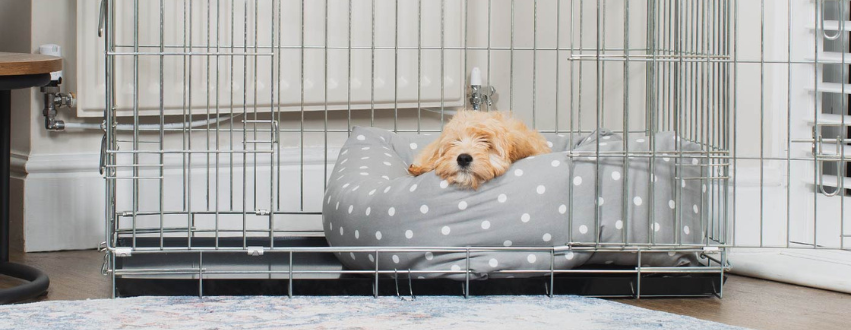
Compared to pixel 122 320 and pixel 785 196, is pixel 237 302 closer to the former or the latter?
pixel 122 320

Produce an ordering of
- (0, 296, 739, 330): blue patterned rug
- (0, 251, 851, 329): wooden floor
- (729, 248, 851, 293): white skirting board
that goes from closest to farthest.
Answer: (0, 296, 739, 330): blue patterned rug
(0, 251, 851, 329): wooden floor
(729, 248, 851, 293): white skirting board

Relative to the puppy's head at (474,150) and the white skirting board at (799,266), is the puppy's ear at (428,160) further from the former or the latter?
the white skirting board at (799,266)

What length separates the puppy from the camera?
1735mm

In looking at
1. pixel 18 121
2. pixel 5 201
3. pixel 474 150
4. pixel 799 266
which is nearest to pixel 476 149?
pixel 474 150

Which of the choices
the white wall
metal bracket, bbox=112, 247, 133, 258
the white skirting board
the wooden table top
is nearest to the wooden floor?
the white skirting board

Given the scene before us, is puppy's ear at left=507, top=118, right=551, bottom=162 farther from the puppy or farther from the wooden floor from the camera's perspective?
the wooden floor

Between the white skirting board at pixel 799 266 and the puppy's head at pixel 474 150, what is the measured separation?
2.05 ft

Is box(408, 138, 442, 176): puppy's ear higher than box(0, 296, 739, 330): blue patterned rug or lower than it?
higher

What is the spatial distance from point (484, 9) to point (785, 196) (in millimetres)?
1000

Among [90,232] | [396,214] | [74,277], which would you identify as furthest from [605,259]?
[90,232]

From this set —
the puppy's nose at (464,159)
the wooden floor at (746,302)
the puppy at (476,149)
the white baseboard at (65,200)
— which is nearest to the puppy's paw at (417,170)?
the puppy at (476,149)

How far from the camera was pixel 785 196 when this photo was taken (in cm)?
216

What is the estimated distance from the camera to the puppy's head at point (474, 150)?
5.69ft

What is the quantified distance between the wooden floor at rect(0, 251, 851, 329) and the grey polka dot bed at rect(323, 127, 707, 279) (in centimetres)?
11
